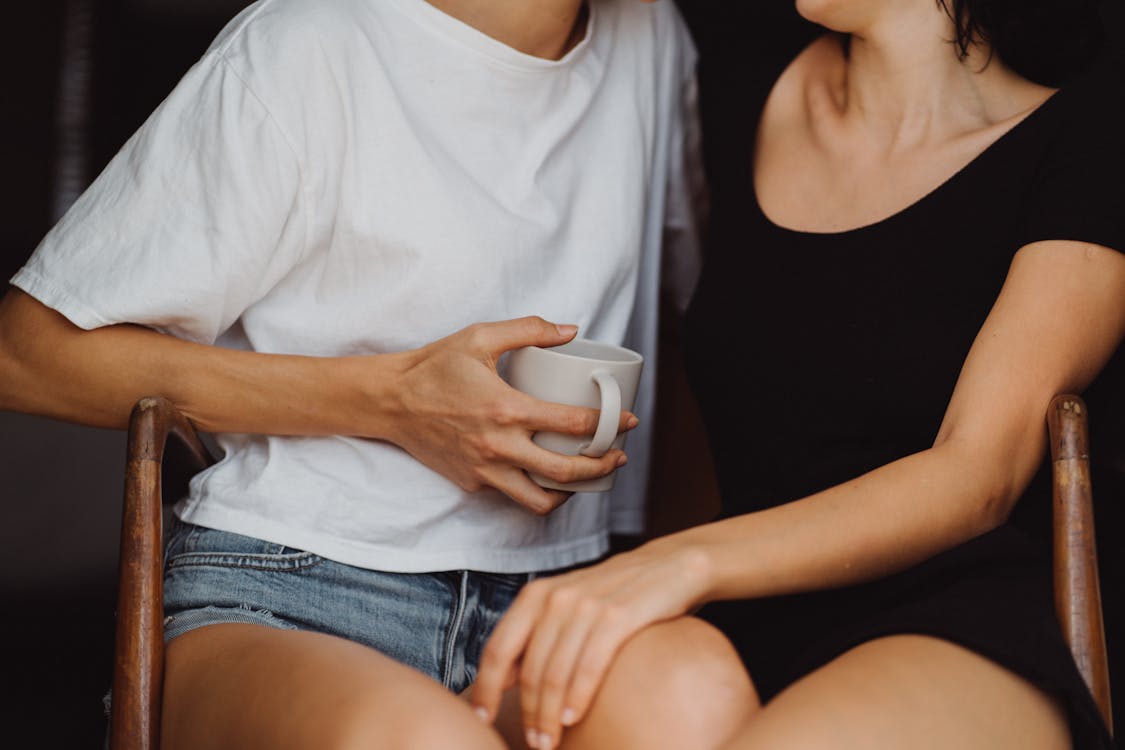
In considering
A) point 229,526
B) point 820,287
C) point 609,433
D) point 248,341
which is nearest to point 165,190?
point 248,341

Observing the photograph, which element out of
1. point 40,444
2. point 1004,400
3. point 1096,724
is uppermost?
point 1004,400

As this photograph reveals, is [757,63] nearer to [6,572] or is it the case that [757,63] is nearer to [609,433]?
[609,433]

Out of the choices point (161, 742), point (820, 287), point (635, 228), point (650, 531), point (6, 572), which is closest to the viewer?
point (161, 742)

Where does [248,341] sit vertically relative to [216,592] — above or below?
above

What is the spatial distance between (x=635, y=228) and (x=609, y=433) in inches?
14.2

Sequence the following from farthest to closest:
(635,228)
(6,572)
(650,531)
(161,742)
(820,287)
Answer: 1. (650,531)
2. (6,572)
3. (635,228)
4. (820,287)
5. (161,742)

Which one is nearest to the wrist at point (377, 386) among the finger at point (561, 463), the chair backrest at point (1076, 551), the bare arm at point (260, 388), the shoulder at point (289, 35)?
the bare arm at point (260, 388)

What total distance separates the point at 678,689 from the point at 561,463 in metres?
0.27

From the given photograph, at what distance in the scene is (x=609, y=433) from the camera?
3.28 ft

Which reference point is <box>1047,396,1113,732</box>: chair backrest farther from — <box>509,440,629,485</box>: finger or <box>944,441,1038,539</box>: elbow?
<box>509,440,629,485</box>: finger

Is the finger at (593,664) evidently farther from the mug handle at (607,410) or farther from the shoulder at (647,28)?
the shoulder at (647,28)

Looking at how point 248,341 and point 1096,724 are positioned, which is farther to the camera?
point 248,341

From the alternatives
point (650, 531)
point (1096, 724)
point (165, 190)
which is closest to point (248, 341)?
point (165, 190)

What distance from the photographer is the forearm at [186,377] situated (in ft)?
3.59
